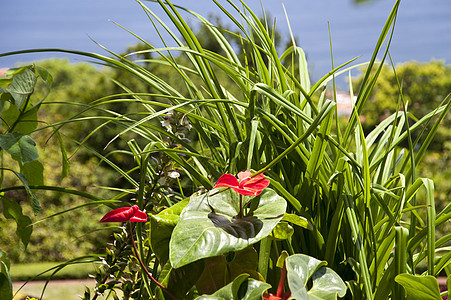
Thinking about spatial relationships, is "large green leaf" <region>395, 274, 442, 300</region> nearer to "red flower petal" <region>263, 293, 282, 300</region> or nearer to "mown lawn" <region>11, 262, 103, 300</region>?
"red flower petal" <region>263, 293, 282, 300</region>

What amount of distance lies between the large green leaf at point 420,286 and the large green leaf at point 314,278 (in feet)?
0.36

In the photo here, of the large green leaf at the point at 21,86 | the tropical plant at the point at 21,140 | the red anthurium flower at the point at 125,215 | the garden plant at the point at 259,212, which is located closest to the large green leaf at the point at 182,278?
the garden plant at the point at 259,212

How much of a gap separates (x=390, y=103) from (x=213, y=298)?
11505mm

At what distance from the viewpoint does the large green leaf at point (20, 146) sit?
2.67ft

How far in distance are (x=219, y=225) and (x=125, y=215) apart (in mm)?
159

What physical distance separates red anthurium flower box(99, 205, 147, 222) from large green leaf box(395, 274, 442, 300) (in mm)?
424

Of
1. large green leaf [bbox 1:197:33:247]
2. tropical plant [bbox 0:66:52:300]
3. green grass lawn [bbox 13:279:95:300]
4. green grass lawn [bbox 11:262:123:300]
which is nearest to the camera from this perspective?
tropical plant [bbox 0:66:52:300]

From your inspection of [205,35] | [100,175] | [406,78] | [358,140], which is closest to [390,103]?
[406,78]

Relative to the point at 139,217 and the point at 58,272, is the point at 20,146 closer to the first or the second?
the point at 139,217

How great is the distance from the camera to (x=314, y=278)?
694mm

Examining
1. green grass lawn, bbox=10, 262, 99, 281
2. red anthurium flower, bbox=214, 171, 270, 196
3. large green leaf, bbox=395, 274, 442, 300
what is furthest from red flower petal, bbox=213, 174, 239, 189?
green grass lawn, bbox=10, 262, 99, 281

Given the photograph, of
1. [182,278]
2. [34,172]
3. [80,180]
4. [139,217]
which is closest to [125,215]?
[139,217]

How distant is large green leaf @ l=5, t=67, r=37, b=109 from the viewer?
843 millimetres

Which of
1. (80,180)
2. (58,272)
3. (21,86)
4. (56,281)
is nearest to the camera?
(21,86)
